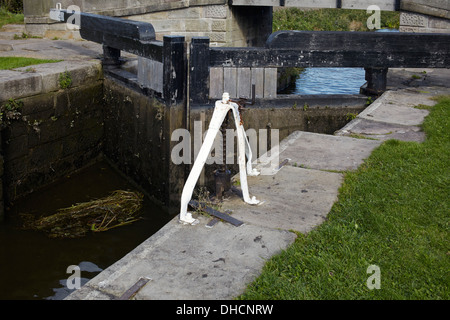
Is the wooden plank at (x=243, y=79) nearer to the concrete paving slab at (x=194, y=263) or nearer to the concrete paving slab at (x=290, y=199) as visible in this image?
the concrete paving slab at (x=290, y=199)

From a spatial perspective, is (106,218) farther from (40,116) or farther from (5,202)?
(40,116)

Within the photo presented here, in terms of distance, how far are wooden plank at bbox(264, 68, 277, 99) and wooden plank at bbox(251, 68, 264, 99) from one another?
1.5 inches

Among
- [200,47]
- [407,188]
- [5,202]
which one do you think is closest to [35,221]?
[5,202]

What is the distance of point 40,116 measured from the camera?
737cm

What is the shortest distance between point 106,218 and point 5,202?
131cm

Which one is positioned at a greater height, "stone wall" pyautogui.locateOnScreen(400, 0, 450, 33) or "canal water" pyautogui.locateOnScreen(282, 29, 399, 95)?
"stone wall" pyautogui.locateOnScreen(400, 0, 450, 33)

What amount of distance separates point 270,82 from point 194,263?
4025 mm

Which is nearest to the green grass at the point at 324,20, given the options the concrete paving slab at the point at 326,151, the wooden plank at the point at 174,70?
the wooden plank at the point at 174,70

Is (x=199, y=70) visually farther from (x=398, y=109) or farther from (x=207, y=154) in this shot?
(x=207, y=154)

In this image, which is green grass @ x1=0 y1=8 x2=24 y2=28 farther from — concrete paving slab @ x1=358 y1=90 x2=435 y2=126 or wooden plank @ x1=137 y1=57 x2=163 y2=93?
concrete paving slab @ x1=358 y1=90 x2=435 y2=126

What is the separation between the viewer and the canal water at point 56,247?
527 centimetres

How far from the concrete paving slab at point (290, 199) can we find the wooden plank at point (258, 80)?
85.1 inches

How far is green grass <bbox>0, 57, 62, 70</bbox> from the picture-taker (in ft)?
25.6

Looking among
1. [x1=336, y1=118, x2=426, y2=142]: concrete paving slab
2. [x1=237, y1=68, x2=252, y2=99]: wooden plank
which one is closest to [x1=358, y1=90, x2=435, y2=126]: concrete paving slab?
Answer: [x1=336, y1=118, x2=426, y2=142]: concrete paving slab
